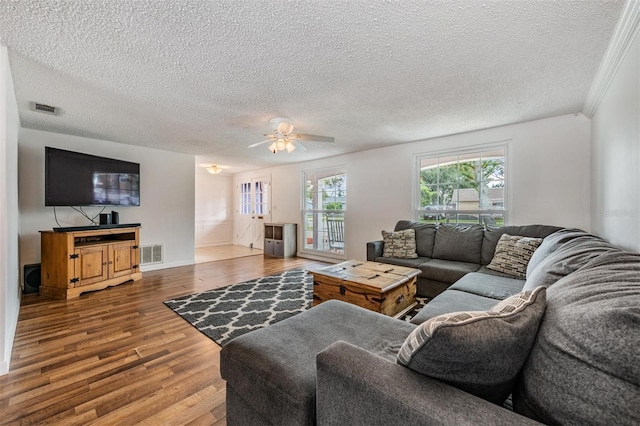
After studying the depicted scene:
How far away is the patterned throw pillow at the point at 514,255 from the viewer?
272 cm

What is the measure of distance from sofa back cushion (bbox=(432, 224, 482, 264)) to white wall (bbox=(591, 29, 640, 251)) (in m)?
1.11

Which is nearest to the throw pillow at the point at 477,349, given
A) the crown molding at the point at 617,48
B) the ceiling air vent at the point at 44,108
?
the crown molding at the point at 617,48

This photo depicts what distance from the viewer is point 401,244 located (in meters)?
3.82

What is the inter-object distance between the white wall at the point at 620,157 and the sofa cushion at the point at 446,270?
1.20 m

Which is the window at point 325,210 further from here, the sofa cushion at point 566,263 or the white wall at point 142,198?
the sofa cushion at point 566,263

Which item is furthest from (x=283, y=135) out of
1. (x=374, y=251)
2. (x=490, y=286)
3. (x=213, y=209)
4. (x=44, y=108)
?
(x=213, y=209)

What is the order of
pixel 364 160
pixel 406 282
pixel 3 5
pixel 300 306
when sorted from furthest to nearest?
pixel 364 160 → pixel 300 306 → pixel 406 282 → pixel 3 5

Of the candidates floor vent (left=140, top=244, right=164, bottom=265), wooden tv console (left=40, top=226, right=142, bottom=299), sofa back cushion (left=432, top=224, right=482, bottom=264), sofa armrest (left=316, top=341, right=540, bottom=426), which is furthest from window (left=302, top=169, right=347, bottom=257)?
sofa armrest (left=316, top=341, right=540, bottom=426)

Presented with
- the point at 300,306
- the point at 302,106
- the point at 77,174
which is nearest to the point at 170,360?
the point at 300,306

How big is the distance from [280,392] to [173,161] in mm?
5206

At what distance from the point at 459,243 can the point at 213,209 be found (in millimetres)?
6880

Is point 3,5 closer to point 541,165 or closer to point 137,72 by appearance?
point 137,72

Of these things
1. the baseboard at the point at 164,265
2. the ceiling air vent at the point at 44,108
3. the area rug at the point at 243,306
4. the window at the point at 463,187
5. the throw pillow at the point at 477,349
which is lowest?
the area rug at the point at 243,306

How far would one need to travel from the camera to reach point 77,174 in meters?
3.71
